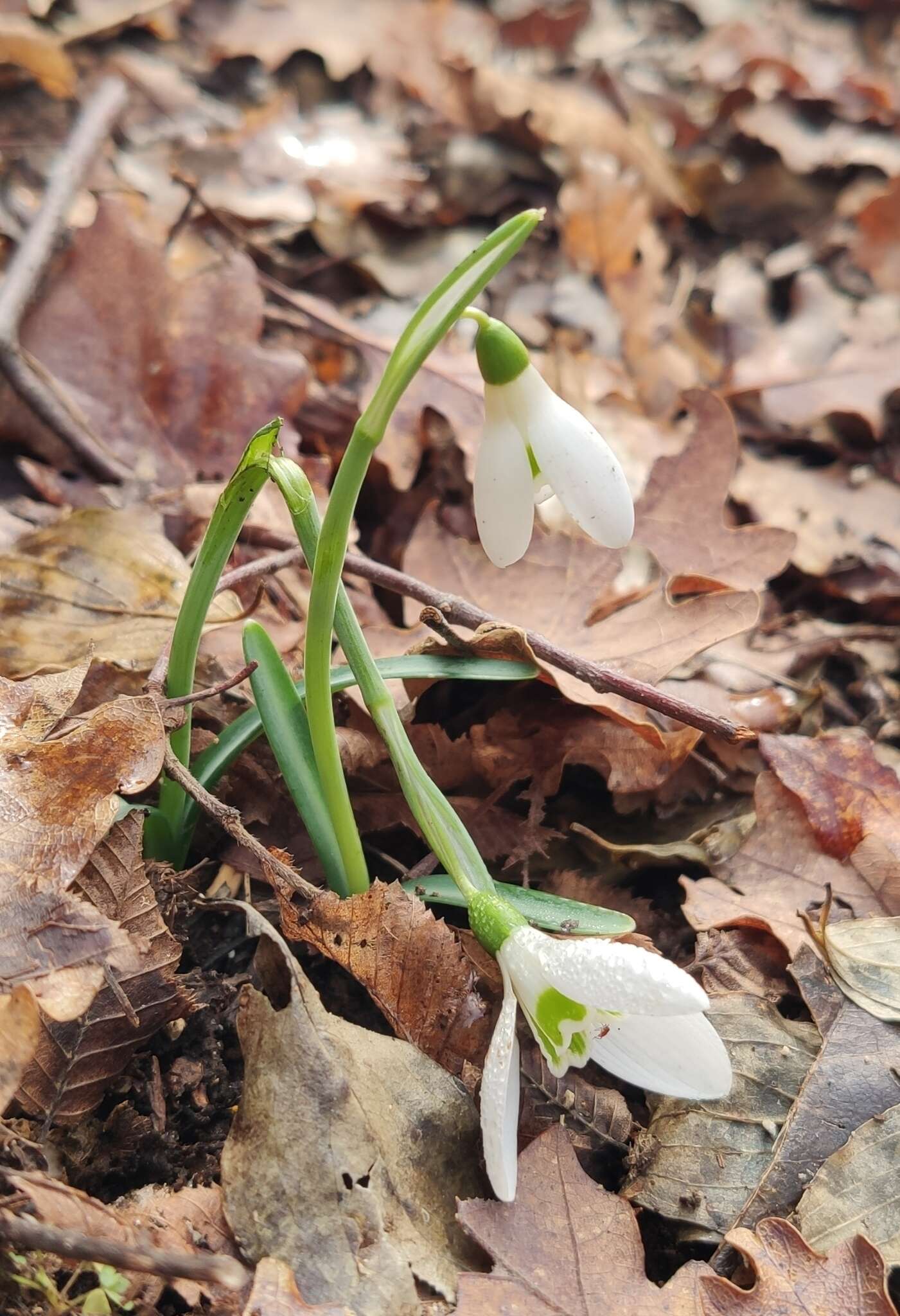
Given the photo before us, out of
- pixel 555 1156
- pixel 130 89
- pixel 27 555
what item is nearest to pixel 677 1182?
pixel 555 1156

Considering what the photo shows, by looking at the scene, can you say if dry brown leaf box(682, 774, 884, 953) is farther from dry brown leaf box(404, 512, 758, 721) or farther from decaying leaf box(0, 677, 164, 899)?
decaying leaf box(0, 677, 164, 899)

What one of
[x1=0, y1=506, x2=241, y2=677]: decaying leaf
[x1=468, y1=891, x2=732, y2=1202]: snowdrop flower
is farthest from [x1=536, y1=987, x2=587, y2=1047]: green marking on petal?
[x1=0, y1=506, x2=241, y2=677]: decaying leaf

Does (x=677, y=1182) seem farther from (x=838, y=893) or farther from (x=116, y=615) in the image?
(x=116, y=615)

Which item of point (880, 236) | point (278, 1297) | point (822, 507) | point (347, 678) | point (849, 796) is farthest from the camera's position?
point (880, 236)

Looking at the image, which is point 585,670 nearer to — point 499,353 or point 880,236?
point 499,353

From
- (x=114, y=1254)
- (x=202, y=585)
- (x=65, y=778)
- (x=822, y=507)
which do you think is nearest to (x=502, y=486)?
(x=202, y=585)

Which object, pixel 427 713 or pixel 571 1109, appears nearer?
pixel 571 1109
